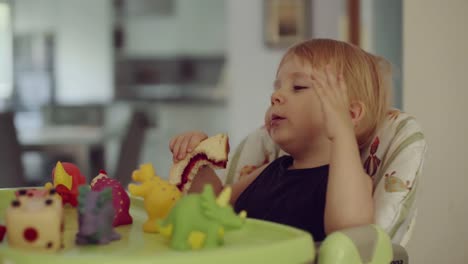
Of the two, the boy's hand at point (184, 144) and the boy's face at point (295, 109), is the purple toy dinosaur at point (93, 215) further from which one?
the boy's face at point (295, 109)

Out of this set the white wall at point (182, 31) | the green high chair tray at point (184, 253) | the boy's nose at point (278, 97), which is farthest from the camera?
the white wall at point (182, 31)

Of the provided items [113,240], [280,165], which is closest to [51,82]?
[280,165]

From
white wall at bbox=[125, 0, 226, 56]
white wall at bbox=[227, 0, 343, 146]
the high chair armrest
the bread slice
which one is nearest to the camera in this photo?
the high chair armrest

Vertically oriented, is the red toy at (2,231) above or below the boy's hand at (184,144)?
below

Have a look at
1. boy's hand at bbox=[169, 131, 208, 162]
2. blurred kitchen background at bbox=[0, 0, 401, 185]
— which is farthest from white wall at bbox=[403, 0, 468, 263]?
blurred kitchen background at bbox=[0, 0, 401, 185]

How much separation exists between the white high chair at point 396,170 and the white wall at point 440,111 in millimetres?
652

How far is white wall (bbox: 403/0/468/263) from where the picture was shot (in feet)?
6.64

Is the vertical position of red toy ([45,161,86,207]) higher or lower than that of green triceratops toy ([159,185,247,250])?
lower

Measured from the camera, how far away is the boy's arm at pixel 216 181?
56.3 inches

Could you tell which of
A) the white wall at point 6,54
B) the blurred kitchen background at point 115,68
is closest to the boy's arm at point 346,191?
the blurred kitchen background at point 115,68

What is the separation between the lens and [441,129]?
2.03 meters

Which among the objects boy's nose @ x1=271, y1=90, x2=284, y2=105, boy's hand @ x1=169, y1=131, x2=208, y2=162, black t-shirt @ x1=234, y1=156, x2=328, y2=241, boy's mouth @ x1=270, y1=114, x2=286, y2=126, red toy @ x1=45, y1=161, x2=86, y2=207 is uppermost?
boy's nose @ x1=271, y1=90, x2=284, y2=105

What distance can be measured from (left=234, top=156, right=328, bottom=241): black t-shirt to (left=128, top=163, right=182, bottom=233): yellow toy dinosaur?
282 millimetres

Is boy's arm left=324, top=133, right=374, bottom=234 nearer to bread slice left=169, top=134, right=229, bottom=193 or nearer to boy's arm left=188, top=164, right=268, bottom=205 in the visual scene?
bread slice left=169, top=134, right=229, bottom=193
